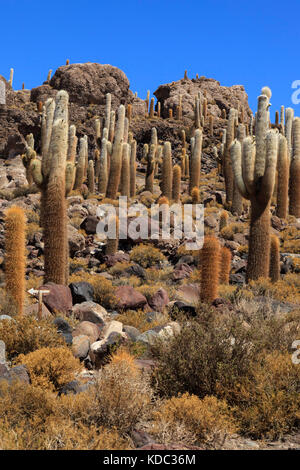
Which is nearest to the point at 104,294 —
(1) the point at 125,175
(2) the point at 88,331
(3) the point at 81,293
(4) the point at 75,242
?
(3) the point at 81,293

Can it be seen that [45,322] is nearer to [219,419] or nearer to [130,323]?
[130,323]

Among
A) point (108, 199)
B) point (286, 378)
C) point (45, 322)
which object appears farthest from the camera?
point (108, 199)

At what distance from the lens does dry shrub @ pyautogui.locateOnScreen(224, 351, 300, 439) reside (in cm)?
506

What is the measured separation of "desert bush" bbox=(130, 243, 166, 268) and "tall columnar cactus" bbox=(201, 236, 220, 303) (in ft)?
18.9

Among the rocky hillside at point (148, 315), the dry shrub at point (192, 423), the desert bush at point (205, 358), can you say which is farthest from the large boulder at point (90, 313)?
the dry shrub at point (192, 423)

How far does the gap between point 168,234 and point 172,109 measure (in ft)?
128

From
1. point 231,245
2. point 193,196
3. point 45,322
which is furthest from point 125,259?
point 193,196

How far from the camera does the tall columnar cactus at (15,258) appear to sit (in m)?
9.34

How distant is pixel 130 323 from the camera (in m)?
9.32

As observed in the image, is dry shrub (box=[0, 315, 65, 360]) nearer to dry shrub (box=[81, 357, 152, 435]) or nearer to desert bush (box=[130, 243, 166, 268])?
dry shrub (box=[81, 357, 152, 435])

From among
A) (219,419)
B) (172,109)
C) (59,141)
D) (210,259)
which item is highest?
(172,109)

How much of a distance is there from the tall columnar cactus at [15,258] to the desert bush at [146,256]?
7.27m

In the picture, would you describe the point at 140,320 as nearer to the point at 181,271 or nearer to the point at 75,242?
the point at 181,271

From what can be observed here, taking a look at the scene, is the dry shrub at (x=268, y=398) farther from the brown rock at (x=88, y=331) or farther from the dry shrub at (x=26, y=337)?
the brown rock at (x=88, y=331)
